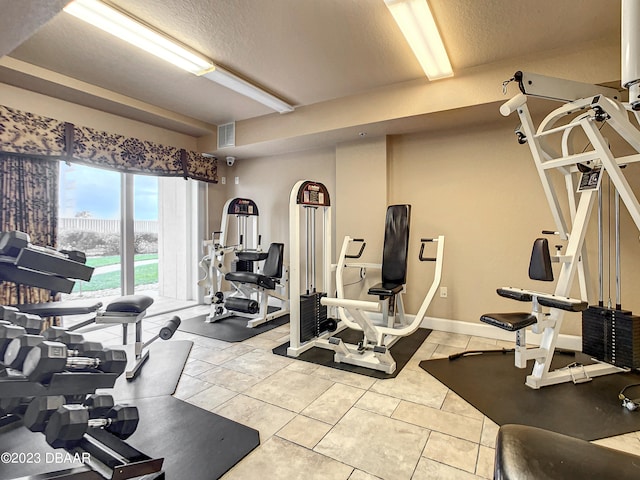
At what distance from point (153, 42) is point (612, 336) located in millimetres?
4120

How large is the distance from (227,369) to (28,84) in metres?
3.17

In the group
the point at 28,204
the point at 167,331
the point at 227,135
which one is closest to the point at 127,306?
the point at 167,331

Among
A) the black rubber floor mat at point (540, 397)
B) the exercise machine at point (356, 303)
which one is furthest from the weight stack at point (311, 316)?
the black rubber floor mat at point (540, 397)

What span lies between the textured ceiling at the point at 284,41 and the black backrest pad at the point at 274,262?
6.04 feet

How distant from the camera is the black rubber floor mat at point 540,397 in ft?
5.86

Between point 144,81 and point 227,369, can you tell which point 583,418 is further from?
point 144,81

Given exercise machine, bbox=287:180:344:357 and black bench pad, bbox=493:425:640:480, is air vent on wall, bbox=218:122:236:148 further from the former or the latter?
black bench pad, bbox=493:425:640:480

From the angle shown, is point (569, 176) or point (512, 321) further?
point (569, 176)

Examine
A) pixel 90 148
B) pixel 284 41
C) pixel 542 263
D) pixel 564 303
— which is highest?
pixel 284 41

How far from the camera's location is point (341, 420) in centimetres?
186

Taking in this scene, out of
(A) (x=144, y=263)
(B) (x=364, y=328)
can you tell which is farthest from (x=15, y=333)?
(A) (x=144, y=263)

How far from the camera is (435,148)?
355cm

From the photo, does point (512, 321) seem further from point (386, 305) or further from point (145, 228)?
point (145, 228)

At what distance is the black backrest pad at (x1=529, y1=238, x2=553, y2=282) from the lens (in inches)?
85.5
